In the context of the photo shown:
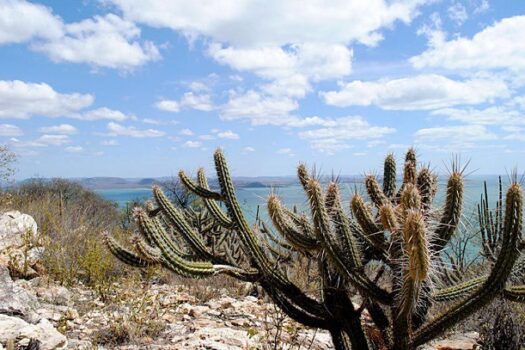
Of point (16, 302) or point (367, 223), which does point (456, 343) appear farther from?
point (16, 302)

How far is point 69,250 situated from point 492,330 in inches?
235

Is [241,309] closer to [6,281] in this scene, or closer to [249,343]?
[249,343]

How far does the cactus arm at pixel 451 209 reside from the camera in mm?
3197

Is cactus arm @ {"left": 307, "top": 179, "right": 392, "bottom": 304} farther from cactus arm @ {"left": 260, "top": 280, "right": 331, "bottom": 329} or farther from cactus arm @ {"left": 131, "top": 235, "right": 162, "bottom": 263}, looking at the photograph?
cactus arm @ {"left": 131, "top": 235, "right": 162, "bottom": 263}

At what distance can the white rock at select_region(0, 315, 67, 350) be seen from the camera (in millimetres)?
4359

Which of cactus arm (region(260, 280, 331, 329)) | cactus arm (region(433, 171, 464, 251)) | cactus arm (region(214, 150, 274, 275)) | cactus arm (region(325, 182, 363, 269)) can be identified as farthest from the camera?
cactus arm (region(214, 150, 274, 275))

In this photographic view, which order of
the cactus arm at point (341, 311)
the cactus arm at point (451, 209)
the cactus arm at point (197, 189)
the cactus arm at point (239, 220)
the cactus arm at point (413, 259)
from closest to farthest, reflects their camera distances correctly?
the cactus arm at point (413, 259)
the cactus arm at point (451, 209)
the cactus arm at point (341, 311)
the cactus arm at point (239, 220)
the cactus arm at point (197, 189)

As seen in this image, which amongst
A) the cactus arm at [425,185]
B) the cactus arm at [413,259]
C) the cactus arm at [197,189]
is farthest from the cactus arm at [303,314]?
the cactus arm at [425,185]

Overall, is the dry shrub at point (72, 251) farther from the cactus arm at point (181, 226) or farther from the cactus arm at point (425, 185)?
the cactus arm at point (425, 185)

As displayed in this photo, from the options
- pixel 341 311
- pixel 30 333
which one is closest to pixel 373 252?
pixel 341 311

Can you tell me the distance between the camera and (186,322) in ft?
18.2

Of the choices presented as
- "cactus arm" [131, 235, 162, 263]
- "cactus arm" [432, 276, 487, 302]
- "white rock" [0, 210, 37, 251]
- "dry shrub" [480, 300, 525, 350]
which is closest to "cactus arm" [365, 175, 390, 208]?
"cactus arm" [432, 276, 487, 302]

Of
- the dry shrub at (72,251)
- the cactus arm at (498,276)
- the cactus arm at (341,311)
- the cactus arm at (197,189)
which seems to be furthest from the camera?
the dry shrub at (72,251)

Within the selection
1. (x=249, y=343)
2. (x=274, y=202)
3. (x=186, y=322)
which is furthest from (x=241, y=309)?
(x=274, y=202)
